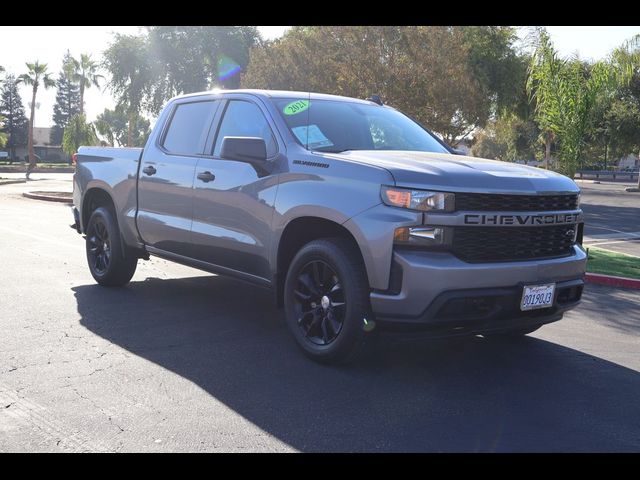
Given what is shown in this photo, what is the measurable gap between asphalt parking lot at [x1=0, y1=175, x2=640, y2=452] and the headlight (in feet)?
2.98

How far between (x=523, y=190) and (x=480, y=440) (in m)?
1.79

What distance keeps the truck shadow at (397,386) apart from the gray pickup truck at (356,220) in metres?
0.35

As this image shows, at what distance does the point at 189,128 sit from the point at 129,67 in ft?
119

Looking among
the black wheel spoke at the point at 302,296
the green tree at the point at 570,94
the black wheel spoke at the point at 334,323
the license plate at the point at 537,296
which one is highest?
the green tree at the point at 570,94

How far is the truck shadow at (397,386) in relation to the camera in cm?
390

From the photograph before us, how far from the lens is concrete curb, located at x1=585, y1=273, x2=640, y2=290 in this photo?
30.7 ft

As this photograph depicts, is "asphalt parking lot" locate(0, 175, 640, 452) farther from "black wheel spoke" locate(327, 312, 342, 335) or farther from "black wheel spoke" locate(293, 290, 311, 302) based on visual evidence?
"black wheel spoke" locate(293, 290, 311, 302)

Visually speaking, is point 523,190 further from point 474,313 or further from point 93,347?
point 93,347

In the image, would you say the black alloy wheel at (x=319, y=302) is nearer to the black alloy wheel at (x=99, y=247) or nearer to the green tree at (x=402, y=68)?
the black alloy wheel at (x=99, y=247)

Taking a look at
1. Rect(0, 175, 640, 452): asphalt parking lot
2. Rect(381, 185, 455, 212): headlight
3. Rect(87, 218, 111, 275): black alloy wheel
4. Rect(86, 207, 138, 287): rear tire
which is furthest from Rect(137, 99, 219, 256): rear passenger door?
Rect(381, 185, 455, 212): headlight

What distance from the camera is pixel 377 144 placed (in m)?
5.91

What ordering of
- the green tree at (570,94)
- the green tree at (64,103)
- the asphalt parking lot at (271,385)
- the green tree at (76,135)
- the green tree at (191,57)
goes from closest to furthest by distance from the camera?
the asphalt parking lot at (271,385) → the green tree at (570,94) → the green tree at (191,57) → the green tree at (76,135) → the green tree at (64,103)

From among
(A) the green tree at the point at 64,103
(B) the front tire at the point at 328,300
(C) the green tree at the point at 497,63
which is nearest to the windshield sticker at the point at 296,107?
(B) the front tire at the point at 328,300
